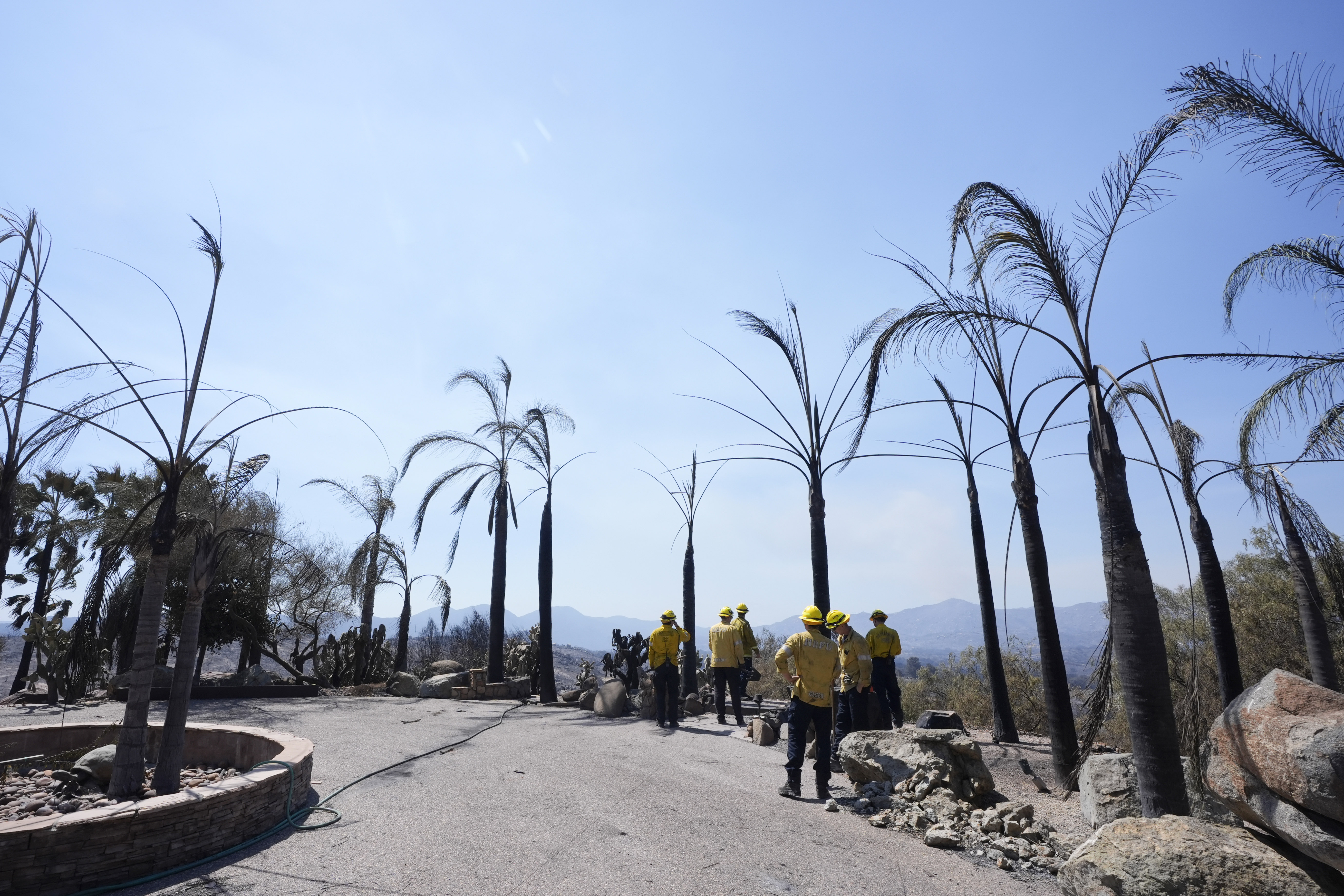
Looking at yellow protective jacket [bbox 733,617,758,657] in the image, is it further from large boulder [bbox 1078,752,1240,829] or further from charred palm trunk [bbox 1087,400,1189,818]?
charred palm trunk [bbox 1087,400,1189,818]

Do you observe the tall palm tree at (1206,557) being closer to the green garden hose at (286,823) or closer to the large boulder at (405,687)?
the green garden hose at (286,823)

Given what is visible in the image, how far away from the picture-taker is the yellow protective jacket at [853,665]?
921 cm

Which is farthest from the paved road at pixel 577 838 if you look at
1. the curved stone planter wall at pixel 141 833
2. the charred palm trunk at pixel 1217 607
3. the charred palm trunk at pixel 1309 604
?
the charred palm trunk at pixel 1309 604

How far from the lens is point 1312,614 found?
32.3ft

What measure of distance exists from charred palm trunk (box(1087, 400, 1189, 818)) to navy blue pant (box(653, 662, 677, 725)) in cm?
792

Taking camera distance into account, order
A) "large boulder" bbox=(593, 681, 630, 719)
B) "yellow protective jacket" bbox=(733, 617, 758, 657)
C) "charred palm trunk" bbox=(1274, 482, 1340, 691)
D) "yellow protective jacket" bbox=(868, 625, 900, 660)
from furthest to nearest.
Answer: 1. "large boulder" bbox=(593, 681, 630, 719)
2. "yellow protective jacket" bbox=(733, 617, 758, 657)
3. "yellow protective jacket" bbox=(868, 625, 900, 660)
4. "charred palm trunk" bbox=(1274, 482, 1340, 691)

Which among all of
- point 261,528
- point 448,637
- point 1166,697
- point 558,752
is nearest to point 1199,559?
point 1166,697

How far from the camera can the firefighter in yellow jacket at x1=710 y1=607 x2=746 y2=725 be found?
12.2 m

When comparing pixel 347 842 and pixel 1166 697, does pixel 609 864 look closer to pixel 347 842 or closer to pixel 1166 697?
pixel 347 842

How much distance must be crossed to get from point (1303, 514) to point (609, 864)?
10808 mm

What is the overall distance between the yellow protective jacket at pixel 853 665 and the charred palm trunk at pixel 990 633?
75.4 inches

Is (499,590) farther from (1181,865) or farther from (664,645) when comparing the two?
(1181,865)

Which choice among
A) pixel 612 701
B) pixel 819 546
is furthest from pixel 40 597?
pixel 819 546

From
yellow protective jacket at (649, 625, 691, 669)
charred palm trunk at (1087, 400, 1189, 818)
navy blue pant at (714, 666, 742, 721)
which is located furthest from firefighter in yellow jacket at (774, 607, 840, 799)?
navy blue pant at (714, 666, 742, 721)
